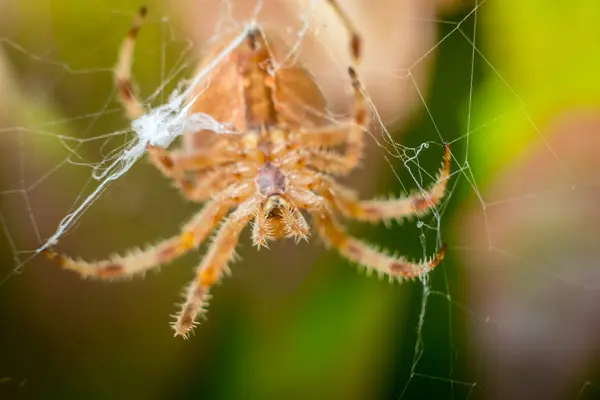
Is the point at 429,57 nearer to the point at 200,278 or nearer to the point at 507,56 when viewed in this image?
the point at 507,56

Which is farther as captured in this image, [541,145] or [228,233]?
[541,145]

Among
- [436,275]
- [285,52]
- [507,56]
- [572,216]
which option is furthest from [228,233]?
[572,216]

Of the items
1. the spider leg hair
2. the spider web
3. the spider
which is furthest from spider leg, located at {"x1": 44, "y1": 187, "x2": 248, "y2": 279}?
the spider web

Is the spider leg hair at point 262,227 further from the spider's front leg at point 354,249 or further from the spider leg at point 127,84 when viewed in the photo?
the spider leg at point 127,84

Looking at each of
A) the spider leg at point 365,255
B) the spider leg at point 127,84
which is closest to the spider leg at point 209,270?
the spider leg at point 365,255

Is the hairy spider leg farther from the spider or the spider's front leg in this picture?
→ the spider's front leg

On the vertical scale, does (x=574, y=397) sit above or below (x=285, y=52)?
below
